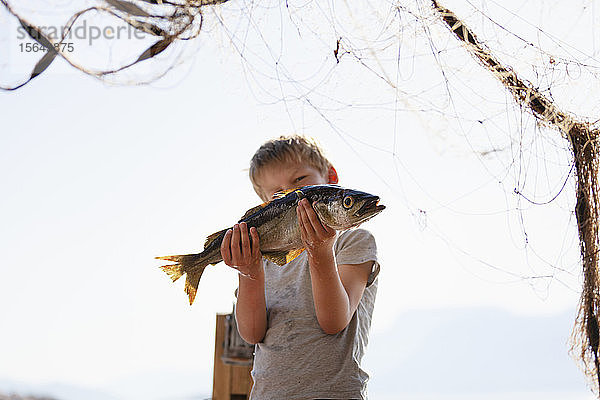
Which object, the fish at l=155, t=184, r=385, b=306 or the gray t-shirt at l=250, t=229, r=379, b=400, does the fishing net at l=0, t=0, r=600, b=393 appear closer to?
the gray t-shirt at l=250, t=229, r=379, b=400

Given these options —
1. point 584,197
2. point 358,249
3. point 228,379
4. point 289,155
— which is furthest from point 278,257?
point 228,379

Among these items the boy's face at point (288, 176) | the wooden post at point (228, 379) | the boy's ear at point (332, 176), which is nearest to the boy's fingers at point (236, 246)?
the boy's face at point (288, 176)

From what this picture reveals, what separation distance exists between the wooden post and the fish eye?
1682 millimetres

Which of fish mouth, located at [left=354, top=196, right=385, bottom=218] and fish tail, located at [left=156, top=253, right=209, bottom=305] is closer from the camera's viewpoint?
fish mouth, located at [left=354, top=196, right=385, bottom=218]

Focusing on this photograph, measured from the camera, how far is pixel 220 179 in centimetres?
335

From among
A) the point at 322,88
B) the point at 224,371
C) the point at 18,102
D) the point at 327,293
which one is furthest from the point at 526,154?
the point at 18,102

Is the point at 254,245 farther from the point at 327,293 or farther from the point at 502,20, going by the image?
the point at 502,20

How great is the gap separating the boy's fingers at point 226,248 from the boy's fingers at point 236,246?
0.04ft

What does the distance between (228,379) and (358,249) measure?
136 cm

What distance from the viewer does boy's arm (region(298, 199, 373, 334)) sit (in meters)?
1.10

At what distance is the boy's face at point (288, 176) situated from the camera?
1.48 m

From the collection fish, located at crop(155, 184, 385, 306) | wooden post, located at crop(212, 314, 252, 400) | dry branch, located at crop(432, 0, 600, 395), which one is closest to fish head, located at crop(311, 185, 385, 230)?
fish, located at crop(155, 184, 385, 306)

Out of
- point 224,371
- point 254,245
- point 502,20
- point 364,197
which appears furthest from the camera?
point 224,371

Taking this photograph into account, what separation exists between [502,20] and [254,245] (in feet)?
3.29
